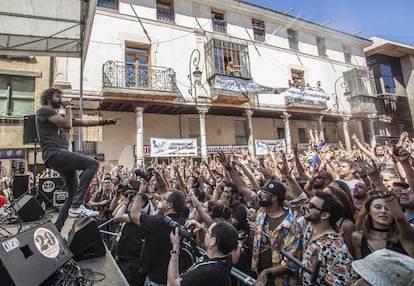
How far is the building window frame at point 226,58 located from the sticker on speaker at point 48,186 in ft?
31.3

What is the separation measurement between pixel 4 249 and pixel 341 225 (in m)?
2.80

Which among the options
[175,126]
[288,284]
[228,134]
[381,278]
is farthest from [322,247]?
[228,134]

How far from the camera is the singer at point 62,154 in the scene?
2.95 metres

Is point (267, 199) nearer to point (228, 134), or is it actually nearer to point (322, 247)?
point (322, 247)

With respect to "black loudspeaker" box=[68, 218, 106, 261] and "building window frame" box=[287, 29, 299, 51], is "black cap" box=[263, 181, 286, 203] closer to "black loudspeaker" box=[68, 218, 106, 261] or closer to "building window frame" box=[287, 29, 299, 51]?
"black loudspeaker" box=[68, 218, 106, 261]

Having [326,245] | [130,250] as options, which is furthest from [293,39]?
[326,245]

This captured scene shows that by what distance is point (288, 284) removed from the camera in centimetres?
237

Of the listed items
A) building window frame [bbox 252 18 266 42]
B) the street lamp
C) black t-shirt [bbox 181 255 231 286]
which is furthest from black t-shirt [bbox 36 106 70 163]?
building window frame [bbox 252 18 266 42]

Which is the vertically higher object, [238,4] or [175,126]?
[238,4]

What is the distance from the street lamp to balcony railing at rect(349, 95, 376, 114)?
12559mm

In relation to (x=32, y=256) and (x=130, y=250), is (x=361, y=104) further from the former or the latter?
(x=32, y=256)

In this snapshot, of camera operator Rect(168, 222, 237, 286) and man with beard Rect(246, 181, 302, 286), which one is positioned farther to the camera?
man with beard Rect(246, 181, 302, 286)

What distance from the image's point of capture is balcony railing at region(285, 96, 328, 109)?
15729 mm

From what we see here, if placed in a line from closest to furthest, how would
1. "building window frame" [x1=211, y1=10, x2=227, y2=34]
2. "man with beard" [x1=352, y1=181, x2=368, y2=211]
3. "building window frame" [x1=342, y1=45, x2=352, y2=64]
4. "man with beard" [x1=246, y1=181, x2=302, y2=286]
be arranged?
"man with beard" [x1=246, y1=181, x2=302, y2=286], "man with beard" [x1=352, y1=181, x2=368, y2=211], "building window frame" [x1=211, y1=10, x2=227, y2=34], "building window frame" [x1=342, y1=45, x2=352, y2=64]
